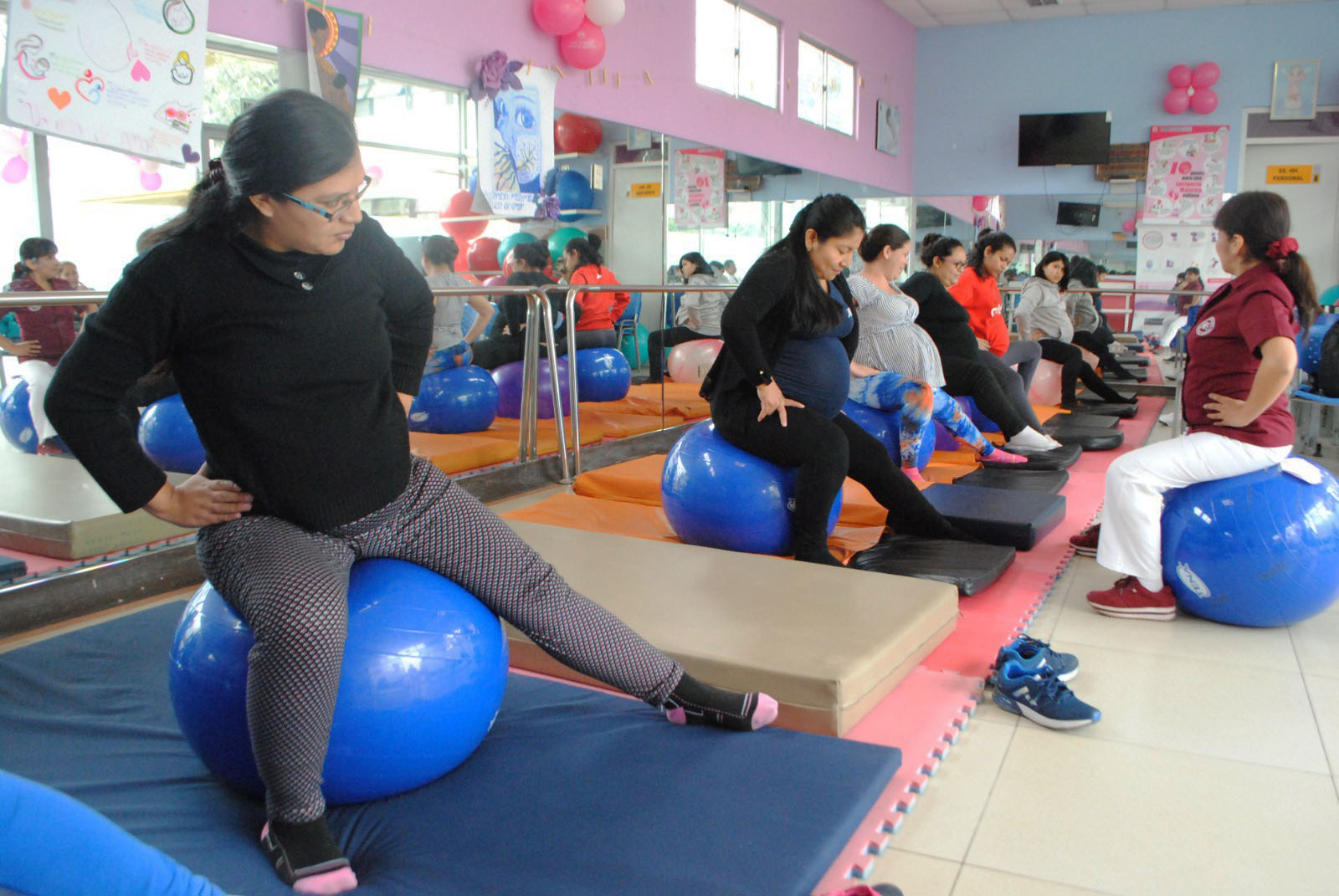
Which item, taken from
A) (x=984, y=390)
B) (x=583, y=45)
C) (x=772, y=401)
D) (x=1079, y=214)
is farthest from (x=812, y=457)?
(x=1079, y=214)

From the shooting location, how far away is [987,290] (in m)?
6.43

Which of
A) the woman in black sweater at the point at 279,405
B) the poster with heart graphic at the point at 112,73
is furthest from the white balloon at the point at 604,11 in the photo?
the woman in black sweater at the point at 279,405

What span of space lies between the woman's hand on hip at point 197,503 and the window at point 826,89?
9405 millimetres

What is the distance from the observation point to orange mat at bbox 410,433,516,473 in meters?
4.82

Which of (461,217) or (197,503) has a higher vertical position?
(461,217)

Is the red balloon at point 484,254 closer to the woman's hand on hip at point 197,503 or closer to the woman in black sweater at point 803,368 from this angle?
the woman in black sweater at point 803,368

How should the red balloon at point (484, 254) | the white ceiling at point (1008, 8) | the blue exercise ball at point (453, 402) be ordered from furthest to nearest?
the white ceiling at point (1008, 8) < the red balloon at point (484, 254) < the blue exercise ball at point (453, 402)

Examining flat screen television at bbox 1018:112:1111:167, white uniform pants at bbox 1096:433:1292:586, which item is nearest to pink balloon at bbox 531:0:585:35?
white uniform pants at bbox 1096:433:1292:586

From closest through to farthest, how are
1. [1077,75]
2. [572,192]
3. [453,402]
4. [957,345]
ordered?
[453,402] < [957,345] < [572,192] < [1077,75]

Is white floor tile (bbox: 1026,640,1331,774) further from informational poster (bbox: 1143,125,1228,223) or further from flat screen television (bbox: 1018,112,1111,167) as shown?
flat screen television (bbox: 1018,112,1111,167)

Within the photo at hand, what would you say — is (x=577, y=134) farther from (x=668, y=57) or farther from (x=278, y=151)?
(x=278, y=151)

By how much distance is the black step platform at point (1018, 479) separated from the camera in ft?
14.9

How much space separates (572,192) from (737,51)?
2.89 metres

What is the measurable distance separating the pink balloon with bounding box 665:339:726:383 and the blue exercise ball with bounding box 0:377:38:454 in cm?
439
